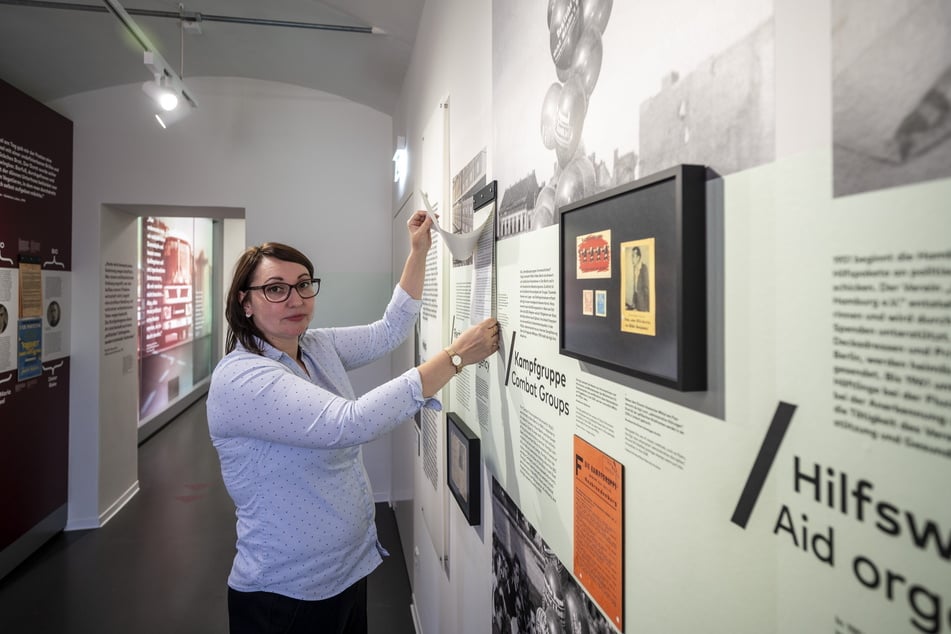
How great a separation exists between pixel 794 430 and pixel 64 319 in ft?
15.4

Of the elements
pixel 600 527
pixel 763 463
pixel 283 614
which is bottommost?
pixel 283 614

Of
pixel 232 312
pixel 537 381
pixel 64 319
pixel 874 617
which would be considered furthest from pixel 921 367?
pixel 64 319

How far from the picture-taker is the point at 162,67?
2.77 meters

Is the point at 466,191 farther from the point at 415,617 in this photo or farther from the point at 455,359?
the point at 415,617

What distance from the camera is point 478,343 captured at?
1.30 metres

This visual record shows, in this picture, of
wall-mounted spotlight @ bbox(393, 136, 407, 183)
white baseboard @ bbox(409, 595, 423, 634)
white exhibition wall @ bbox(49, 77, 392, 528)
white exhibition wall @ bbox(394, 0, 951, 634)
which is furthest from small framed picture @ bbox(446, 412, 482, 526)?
white exhibition wall @ bbox(49, 77, 392, 528)

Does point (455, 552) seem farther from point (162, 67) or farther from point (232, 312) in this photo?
point (162, 67)

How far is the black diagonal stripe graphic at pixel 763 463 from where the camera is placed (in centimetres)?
46

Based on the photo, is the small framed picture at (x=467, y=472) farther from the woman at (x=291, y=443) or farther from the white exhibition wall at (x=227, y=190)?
the white exhibition wall at (x=227, y=190)

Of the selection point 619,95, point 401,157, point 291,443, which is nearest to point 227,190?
point 401,157

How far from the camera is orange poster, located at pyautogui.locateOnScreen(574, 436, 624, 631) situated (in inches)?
29.5

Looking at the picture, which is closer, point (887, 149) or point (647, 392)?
point (887, 149)

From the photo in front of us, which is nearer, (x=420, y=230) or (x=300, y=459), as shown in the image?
(x=300, y=459)

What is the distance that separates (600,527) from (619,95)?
635 mm
